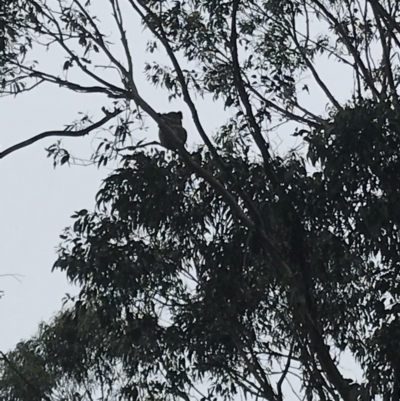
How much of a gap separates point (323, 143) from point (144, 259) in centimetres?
176

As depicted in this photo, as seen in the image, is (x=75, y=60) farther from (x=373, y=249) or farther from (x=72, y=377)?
(x=72, y=377)

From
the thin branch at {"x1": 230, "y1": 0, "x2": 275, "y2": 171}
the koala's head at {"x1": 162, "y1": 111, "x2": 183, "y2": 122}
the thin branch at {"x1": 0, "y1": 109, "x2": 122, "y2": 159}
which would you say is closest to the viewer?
the thin branch at {"x1": 0, "y1": 109, "x2": 122, "y2": 159}

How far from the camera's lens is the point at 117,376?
30.8 ft

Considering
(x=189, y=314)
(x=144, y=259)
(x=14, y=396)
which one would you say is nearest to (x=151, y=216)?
(x=144, y=259)

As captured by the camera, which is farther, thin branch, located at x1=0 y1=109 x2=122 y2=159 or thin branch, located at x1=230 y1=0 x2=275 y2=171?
thin branch, located at x1=230 y1=0 x2=275 y2=171

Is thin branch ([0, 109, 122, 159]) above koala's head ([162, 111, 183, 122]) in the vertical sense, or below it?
below

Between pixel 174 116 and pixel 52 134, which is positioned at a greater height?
pixel 174 116

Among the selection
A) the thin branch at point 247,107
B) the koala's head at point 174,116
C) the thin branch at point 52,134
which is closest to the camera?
the thin branch at point 52,134

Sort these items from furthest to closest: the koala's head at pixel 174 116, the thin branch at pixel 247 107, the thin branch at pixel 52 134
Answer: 1. the koala's head at pixel 174 116
2. the thin branch at pixel 247 107
3. the thin branch at pixel 52 134

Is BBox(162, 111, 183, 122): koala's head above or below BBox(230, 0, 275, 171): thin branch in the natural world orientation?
above

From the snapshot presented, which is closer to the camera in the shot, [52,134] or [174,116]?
[52,134]

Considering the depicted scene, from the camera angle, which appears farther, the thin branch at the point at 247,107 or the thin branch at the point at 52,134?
the thin branch at the point at 247,107

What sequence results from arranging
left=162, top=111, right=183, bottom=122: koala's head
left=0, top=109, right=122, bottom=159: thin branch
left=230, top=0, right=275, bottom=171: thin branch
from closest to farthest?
left=0, top=109, right=122, bottom=159: thin branch → left=230, top=0, right=275, bottom=171: thin branch → left=162, top=111, right=183, bottom=122: koala's head

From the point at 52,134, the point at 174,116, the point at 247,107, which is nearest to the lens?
the point at 52,134
